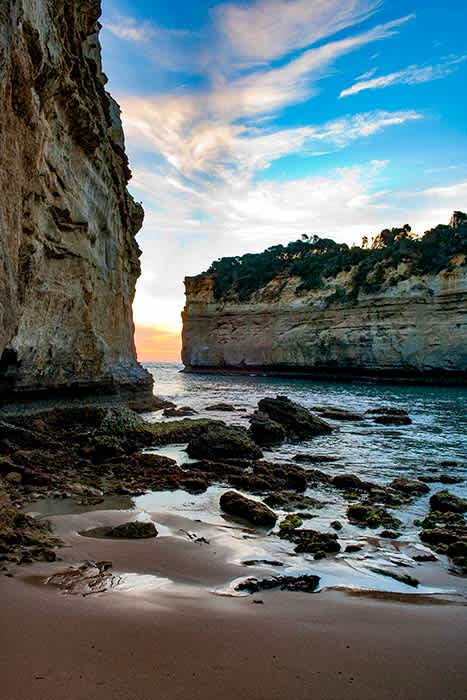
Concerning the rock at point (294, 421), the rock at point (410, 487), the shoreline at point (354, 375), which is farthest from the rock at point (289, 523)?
the shoreline at point (354, 375)

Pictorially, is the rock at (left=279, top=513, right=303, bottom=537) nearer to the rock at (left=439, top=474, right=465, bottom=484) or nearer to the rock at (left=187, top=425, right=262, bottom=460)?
the rock at (left=439, top=474, right=465, bottom=484)

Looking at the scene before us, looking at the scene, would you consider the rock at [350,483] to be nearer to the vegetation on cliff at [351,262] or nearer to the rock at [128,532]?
the rock at [128,532]

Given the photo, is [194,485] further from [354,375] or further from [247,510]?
[354,375]

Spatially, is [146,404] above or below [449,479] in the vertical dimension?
above

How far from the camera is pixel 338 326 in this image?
4725cm

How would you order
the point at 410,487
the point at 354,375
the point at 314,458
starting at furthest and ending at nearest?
the point at 354,375 < the point at 314,458 < the point at 410,487

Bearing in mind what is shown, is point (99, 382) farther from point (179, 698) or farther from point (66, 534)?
point (179, 698)

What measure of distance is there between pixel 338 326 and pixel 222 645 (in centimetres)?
4597

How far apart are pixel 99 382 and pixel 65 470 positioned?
7.23m

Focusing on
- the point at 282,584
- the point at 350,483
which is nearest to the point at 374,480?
the point at 350,483

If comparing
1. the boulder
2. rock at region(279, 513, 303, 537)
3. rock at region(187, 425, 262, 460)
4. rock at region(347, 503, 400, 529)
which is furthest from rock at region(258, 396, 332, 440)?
the boulder

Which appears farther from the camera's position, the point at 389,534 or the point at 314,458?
the point at 314,458

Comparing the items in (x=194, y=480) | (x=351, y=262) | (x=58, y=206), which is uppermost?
(x=351, y=262)

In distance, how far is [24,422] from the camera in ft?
37.0
